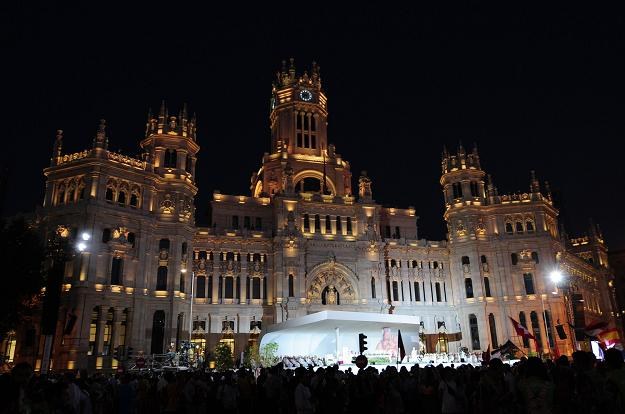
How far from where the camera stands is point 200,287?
6869 cm

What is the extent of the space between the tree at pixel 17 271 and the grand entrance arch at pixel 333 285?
3521cm

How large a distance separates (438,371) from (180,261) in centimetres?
4930

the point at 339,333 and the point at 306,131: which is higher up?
the point at 306,131

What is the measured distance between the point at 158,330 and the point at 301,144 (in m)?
41.5

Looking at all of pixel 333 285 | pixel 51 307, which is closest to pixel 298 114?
pixel 333 285

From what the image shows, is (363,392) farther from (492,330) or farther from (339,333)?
(492,330)

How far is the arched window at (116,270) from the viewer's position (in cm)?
5839

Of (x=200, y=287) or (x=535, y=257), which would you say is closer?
(x=200, y=287)

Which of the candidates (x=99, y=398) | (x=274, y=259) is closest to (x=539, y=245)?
(x=274, y=259)

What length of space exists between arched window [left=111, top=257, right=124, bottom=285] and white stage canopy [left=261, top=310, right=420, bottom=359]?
17.4 m

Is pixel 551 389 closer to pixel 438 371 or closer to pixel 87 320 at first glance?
pixel 438 371

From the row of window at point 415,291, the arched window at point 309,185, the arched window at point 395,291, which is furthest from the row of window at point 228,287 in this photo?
the arched window at point 309,185

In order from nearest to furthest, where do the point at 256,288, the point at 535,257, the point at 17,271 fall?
the point at 17,271, the point at 256,288, the point at 535,257

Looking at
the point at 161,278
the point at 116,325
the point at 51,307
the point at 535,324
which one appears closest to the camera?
the point at 51,307
